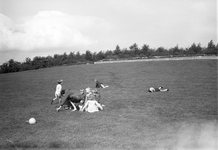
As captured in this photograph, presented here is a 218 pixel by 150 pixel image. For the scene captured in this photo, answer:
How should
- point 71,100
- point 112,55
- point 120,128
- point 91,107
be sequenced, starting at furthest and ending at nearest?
point 112,55
point 71,100
point 91,107
point 120,128

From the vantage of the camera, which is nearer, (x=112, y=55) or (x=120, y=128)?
(x=120, y=128)

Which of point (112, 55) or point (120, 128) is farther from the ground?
point (112, 55)

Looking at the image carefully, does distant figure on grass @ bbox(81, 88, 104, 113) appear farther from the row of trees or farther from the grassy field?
the row of trees

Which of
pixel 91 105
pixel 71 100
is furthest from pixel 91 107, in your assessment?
pixel 71 100

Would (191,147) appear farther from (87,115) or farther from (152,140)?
(87,115)

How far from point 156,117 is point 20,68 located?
331 ft

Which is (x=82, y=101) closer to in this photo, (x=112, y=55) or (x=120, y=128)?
(x=120, y=128)

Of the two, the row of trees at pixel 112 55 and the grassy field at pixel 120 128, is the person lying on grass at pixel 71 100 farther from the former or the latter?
the row of trees at pixel 112 55

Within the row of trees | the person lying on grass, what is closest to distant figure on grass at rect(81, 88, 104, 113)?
the person lying on grass

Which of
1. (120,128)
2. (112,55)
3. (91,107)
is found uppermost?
(112,55)

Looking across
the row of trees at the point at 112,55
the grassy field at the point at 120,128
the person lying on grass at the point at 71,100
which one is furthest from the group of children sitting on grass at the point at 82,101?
the row of trees at the point at 112,55

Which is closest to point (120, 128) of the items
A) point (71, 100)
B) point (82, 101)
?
point (82, 101)

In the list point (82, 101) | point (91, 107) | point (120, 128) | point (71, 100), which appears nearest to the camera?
point (120, 128)

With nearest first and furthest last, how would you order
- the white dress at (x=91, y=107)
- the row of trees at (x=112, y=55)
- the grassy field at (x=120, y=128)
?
the grassy field at (x=120, y=128) < the white dress at (x=91, y=107) < the row of trees at (x=112, y=55)
